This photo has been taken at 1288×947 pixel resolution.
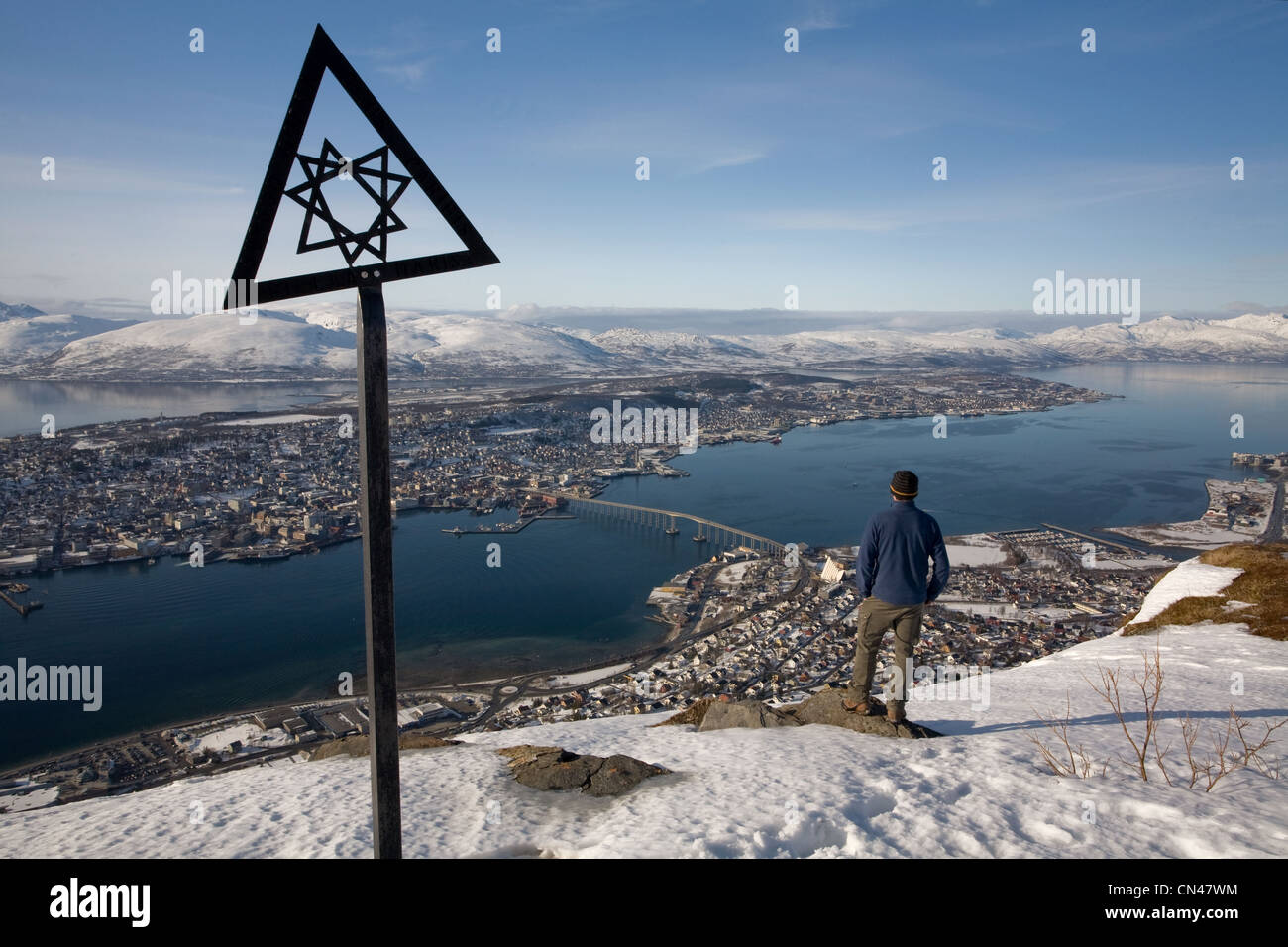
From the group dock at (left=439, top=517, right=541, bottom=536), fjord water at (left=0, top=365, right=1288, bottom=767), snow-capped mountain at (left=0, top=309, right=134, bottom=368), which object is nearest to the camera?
fjord water at (left=0, top=365, right=1288, bottom=767)

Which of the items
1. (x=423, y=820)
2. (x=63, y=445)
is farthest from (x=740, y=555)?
(x=63, y=445)

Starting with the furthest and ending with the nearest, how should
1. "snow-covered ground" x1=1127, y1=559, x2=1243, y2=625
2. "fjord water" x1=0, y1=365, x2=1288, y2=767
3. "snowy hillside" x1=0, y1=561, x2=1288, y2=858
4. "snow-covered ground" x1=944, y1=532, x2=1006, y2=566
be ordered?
1. "snow-covered ground" x1=944, y1=532, x2=1006, y2=566
2. "fjord water" x1=0, y1=365, x2=1288, y2=767
3. "snow-covered ground" x1=1127, y1=559, x2=1243, y2=625
4. "snowy hillside" x1=0, y1=561, x2=1288, y2=858

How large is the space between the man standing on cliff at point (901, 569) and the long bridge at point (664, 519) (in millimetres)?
25502

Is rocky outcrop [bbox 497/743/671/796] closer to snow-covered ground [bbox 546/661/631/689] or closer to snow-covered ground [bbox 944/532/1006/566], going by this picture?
snow-covered ground [bbox 546/661/631/689]

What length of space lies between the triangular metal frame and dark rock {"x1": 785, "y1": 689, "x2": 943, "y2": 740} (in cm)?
377

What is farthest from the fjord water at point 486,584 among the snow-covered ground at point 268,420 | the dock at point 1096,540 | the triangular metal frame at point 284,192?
the snow-covered ground at point 268,420

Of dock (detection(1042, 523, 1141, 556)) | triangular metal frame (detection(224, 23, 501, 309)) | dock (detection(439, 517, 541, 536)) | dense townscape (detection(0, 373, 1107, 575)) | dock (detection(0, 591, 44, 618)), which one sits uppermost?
triangular metal frame (detection(224, 23, 501, 309))

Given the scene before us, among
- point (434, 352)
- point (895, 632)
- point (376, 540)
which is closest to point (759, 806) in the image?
point (895, 632)

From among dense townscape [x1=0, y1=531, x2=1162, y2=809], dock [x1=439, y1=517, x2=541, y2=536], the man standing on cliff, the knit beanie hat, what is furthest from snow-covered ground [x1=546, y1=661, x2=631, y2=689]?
dock [x1=439, y1=517, x2=541, y2=536]

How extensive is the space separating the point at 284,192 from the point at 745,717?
427 cm

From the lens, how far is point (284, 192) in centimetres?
209

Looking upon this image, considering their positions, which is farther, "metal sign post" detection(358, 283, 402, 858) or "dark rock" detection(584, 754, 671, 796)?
"dark rock" detection(584, 754, 671, 796)

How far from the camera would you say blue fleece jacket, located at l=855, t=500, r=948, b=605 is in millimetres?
3891
